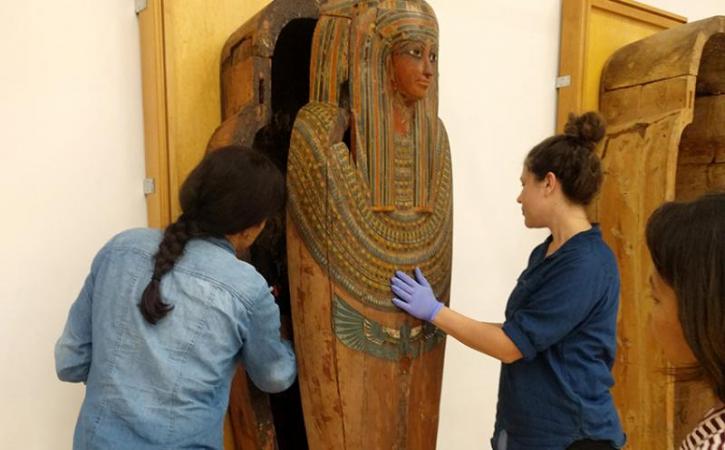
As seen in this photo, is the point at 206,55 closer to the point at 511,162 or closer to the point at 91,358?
the point at 91,358

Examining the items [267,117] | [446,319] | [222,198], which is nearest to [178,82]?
[267,117]

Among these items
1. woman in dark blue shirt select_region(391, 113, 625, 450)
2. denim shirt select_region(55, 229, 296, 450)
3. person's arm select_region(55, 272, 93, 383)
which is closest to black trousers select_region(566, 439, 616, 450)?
woman in dark blue shirt select_region(391, 113, 625, 450)

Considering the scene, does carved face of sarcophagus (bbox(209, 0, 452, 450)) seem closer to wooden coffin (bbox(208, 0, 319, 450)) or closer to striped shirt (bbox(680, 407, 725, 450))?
wooden coffin (bbox(208, 0, 319, 450))

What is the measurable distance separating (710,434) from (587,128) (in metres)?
0.70

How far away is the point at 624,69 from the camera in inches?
83.8

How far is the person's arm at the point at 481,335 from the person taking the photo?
4.00 feet

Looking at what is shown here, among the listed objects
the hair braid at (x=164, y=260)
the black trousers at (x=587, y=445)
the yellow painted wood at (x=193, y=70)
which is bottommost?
the black trousers at (x=587, y=445)

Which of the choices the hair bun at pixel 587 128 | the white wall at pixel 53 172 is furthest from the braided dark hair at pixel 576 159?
the white wall at pixel 53 172

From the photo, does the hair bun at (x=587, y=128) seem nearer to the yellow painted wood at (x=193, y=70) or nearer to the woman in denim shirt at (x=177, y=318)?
the woman in denim shirt at (x=177, y=318)

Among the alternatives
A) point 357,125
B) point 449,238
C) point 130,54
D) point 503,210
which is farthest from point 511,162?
point 130,54

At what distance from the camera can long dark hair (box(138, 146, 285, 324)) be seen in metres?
0.97

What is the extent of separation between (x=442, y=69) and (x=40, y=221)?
4.08 ft

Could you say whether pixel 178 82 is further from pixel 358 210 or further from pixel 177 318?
pixel 177 318

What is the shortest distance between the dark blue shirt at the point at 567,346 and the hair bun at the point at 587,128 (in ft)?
0.62
